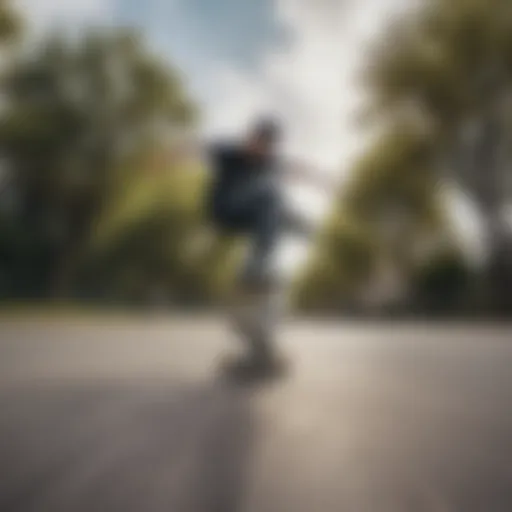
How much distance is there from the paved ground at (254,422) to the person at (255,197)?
0.60ft

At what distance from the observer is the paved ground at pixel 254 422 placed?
30.1 inches

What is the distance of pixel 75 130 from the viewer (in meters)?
1.23

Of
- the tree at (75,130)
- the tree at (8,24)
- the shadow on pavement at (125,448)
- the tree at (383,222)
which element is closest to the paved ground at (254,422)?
the shadow on pavement at (125,448)

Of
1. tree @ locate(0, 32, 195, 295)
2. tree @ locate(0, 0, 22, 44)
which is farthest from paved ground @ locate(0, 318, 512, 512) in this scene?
tree @ locate(0, 0, 22, 44)

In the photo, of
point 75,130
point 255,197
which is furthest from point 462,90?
point 75,130

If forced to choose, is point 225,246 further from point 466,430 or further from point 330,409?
point 466,430

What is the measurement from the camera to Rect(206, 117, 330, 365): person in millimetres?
1207

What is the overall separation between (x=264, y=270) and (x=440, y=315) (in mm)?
397

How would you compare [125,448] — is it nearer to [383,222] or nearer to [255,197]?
[255,197]

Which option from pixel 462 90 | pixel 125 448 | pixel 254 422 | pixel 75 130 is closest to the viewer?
pixel 125 448

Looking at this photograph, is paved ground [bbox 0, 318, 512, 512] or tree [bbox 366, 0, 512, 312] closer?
paved ground [bbox 0, 318, 512, 512]

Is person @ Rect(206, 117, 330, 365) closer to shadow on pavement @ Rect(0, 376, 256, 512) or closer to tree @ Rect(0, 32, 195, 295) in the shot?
tree @ Rect(0, 32, 195, 295)

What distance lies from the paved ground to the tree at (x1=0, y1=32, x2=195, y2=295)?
0.92 ft

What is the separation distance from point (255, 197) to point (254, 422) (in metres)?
0.39
